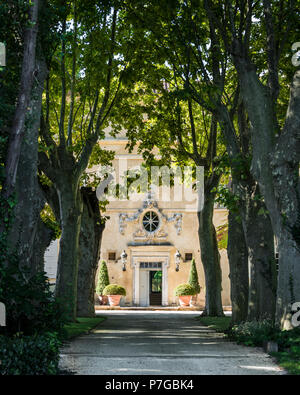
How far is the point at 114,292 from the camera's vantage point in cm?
3838

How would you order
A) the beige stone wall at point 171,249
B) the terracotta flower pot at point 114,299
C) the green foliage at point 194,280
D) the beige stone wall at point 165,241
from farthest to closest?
the beige stone wall at point 165,241, the beige stone wall at point 171,249, the green foliage at point 194,280, the terracotta flower pot at point 114,299

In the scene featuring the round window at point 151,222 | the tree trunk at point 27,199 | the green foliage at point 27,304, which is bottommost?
the green foliage at point 27,304

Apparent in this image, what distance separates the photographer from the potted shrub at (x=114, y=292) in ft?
126

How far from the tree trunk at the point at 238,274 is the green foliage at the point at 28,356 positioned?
8.89m

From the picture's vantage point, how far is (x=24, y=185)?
33.0 feet

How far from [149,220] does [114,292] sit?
5840mm

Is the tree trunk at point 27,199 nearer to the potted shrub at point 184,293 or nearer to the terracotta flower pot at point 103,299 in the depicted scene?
the potted shrub at point 184,293

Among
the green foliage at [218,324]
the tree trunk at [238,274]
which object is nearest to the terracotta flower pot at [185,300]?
the green foliage at [218,324]

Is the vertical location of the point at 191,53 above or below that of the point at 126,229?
above

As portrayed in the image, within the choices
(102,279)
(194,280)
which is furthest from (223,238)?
(102,279)

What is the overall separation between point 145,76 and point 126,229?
2058cm
